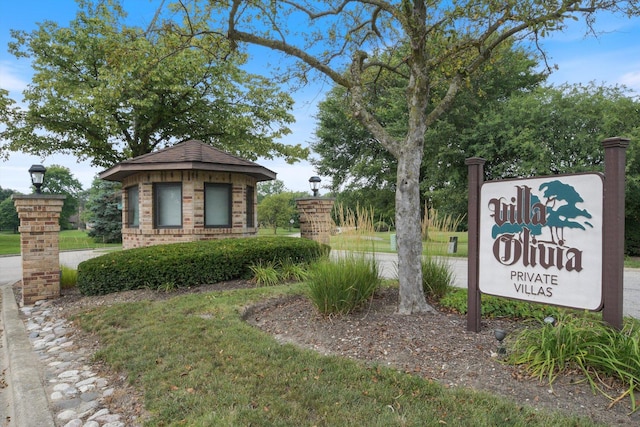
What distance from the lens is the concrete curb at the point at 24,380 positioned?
A: 113 inches

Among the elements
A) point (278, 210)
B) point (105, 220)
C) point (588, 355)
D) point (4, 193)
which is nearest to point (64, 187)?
point (4, 193)

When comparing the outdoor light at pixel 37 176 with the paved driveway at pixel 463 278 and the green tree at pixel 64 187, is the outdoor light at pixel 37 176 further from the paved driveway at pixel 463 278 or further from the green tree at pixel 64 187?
the green tree at pixel 64 187

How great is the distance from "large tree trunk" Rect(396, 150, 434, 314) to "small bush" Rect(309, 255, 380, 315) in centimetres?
43

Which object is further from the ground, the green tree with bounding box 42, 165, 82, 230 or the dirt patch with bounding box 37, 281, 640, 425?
the green tree with bounding box 42, 165, 82, 230

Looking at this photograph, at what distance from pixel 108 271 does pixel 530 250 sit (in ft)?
22.0

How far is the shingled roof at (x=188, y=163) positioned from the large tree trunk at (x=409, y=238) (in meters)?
5.73

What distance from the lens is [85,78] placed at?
1419 cm

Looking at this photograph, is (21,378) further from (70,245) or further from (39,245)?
(70,245)

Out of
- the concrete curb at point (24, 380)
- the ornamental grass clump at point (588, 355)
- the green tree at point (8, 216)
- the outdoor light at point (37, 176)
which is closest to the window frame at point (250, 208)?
the outdoor light at point (37, 176)

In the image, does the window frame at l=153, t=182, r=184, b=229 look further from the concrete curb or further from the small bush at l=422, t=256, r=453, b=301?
the small bush at l=422, t=256, r=453, b=301

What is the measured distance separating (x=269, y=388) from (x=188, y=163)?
274 inches

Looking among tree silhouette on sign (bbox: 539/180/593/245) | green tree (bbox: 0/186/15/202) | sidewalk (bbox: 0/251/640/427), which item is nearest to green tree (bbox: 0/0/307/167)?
sidewalk (bbox: 0/251/640/427)

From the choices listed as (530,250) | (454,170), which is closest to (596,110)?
(454,170)

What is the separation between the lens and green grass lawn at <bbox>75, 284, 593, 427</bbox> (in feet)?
7.95
